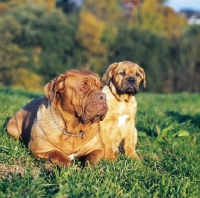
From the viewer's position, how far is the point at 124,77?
559cm

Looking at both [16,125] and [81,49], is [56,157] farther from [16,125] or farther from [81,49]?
[81,49]

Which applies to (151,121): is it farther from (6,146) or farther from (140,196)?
(140,196)

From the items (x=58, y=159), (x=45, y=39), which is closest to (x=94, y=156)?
(x=58, y=159)

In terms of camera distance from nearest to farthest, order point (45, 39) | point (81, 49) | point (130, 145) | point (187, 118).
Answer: point (130, 145)
point (187, 118)
point (45, 39)
point (81, 49)

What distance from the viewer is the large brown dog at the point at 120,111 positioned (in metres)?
5.35

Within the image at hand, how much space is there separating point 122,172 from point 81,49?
3480 centimetres

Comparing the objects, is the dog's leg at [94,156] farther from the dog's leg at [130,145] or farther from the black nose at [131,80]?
the black nose at [131,80]

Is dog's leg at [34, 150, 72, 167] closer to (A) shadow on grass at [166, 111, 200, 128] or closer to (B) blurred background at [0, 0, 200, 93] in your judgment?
(A) shadow on grass at [166, 111, 200, 128]

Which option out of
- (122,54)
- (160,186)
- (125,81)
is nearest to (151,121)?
(125,81)

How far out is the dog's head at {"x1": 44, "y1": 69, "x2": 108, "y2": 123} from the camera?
429 cm

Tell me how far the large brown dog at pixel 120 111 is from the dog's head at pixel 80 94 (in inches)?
33.8

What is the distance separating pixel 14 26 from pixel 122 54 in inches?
421

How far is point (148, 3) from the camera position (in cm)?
5000

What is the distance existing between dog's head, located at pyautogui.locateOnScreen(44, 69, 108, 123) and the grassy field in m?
0.57
